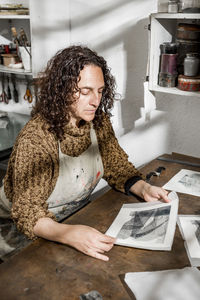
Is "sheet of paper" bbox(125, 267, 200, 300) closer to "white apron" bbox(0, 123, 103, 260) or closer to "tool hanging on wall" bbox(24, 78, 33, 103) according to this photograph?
"white apron" bbox(0, 123, 103, 260)

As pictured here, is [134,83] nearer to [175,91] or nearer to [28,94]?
[175,91]

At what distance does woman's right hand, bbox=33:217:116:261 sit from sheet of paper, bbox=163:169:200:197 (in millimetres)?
584

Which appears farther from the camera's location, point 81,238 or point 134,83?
point 134,83

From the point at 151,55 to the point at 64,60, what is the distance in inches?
24.2

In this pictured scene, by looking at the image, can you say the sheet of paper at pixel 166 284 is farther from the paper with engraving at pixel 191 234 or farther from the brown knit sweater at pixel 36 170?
the brown knit sweater at pixel 36 170

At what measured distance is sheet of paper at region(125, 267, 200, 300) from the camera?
0.93m

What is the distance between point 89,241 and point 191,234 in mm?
407

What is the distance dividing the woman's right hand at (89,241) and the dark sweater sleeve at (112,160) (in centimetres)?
55

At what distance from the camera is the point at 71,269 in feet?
3.45

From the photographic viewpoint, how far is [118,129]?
2449 mm

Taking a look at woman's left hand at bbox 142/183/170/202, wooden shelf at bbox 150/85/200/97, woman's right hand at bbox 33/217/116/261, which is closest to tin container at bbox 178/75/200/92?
wooden shelf at bbox 150/85/200/97

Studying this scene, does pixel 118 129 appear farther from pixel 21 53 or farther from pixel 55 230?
pixel 55 230

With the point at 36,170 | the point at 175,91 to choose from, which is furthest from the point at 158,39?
the point at 36,170

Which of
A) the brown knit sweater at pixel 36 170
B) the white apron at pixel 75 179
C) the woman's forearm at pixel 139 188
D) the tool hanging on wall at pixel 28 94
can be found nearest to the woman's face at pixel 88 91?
the brown knit sweater at pixel 36 170
